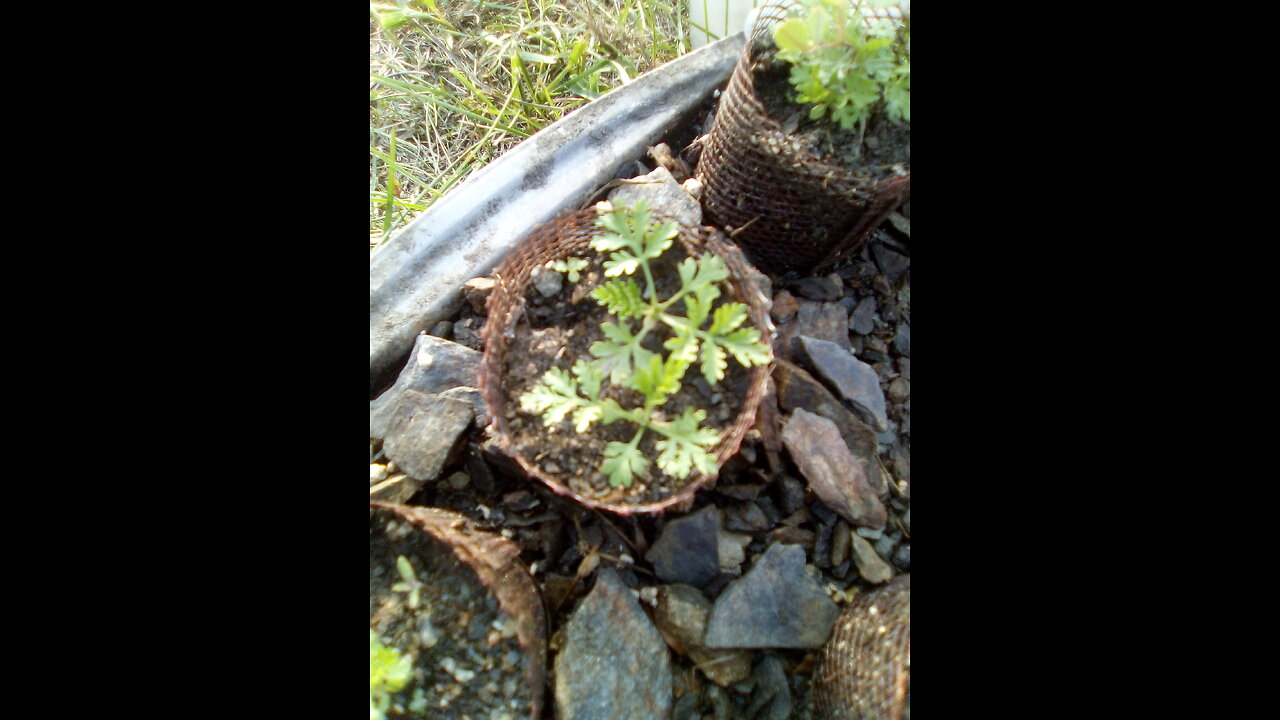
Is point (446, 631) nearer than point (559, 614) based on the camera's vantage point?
Yes

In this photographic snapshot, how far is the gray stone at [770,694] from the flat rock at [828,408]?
38 cm

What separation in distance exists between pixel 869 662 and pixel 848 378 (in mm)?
532

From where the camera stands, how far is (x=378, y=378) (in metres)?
1.42

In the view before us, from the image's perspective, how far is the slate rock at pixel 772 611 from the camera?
3.91ft

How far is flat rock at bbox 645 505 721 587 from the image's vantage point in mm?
1242

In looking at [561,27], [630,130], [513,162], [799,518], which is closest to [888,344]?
[799,518]

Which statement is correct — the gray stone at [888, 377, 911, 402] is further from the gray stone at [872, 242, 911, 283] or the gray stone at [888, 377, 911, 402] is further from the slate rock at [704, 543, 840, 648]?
the slate rock at [704, 543, 840, 648]

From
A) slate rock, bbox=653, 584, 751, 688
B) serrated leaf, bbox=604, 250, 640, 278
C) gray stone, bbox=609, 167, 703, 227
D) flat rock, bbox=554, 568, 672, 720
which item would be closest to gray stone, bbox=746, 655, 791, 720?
slate rock, bbox=653, 584, 751, 688

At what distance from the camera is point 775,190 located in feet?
4.44

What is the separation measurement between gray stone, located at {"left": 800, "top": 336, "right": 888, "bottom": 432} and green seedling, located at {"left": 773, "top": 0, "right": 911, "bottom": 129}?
412 millimetres

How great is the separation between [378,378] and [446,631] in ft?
1.77
